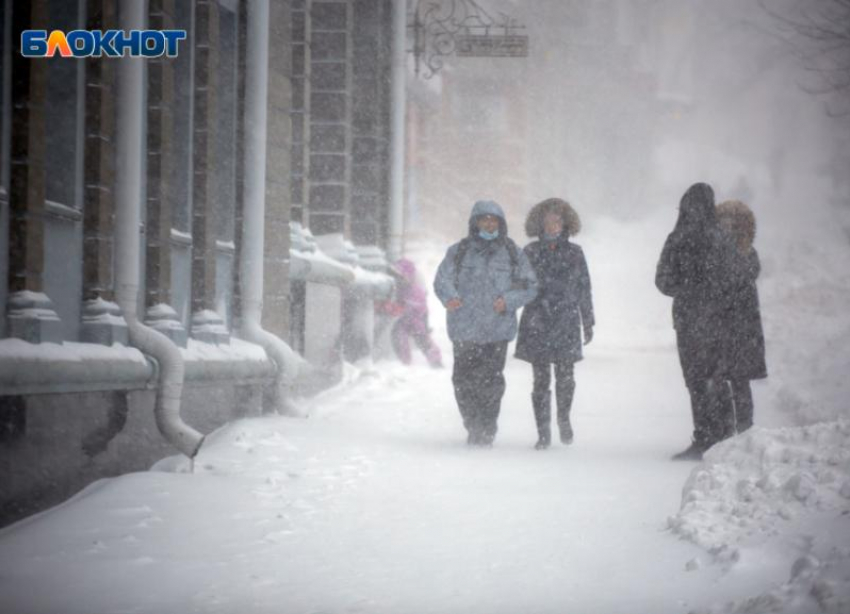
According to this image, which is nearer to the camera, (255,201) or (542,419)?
(542,419)

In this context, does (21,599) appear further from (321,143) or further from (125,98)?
(321,143)

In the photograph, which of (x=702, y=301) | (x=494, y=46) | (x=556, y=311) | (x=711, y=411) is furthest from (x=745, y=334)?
(x=494, y=46)

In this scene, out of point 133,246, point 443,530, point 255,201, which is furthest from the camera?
point 255,201

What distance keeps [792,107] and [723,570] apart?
166ft

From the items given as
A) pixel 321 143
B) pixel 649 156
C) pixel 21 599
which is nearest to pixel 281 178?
pixel 321 143

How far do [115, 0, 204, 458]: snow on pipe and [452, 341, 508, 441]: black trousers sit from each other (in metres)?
2.56

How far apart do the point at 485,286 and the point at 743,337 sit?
1.88 meters

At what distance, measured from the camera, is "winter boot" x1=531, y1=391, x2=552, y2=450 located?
8086 millimetres

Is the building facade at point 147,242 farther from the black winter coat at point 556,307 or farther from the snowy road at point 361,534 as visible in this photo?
the black winter coat at point 556,307

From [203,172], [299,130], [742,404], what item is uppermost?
[299,130]

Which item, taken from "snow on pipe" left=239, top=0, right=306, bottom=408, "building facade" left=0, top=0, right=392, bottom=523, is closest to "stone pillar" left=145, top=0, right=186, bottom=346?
"building facade" left=0, top=0, right=392, bottom=523

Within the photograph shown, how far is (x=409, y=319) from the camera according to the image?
14711 mm

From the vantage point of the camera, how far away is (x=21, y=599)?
155 inches

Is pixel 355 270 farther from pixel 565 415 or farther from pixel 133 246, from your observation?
pixel 133 246
